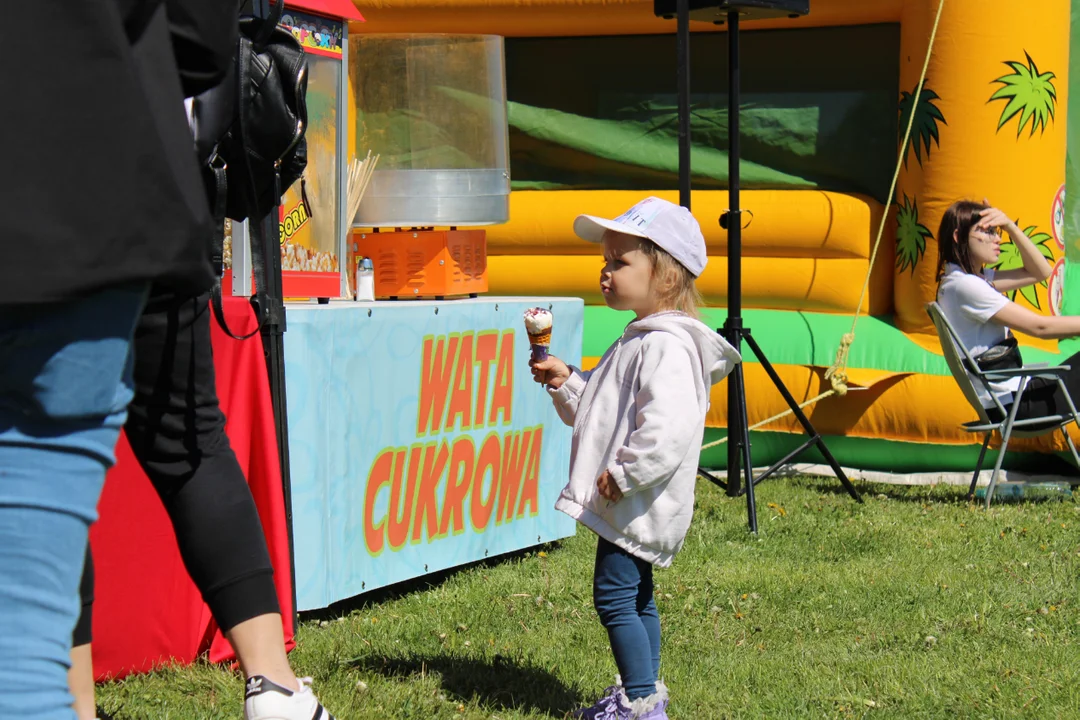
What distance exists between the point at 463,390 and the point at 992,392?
255 cm

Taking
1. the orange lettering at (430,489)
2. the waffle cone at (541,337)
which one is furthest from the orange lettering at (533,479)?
the waffle cone at (541,337)

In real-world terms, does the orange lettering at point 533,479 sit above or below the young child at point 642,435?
below

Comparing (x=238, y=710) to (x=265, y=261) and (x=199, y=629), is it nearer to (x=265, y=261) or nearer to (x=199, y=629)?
(x=199, y=629)

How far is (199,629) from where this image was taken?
307 centimetres

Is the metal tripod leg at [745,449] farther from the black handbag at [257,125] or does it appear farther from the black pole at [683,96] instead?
the black handbag at [257,125]

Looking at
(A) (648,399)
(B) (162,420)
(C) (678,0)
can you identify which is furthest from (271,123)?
(C) (678,0)

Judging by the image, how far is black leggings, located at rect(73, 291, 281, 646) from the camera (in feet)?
6.93

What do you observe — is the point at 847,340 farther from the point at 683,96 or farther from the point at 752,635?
the point at 752,635

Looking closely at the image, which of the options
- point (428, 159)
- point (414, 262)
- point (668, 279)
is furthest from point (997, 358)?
point (668, 279)

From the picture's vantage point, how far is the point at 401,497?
12.5 feet

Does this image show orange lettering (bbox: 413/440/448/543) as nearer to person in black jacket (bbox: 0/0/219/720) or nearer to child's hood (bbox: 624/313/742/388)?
child's hood (bbox: 624/313/742/388)

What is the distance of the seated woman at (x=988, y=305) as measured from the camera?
17.7 feet

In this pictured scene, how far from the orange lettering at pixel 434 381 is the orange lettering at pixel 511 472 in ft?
1.24

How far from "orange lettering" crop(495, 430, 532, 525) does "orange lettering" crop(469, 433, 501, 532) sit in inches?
1.4
